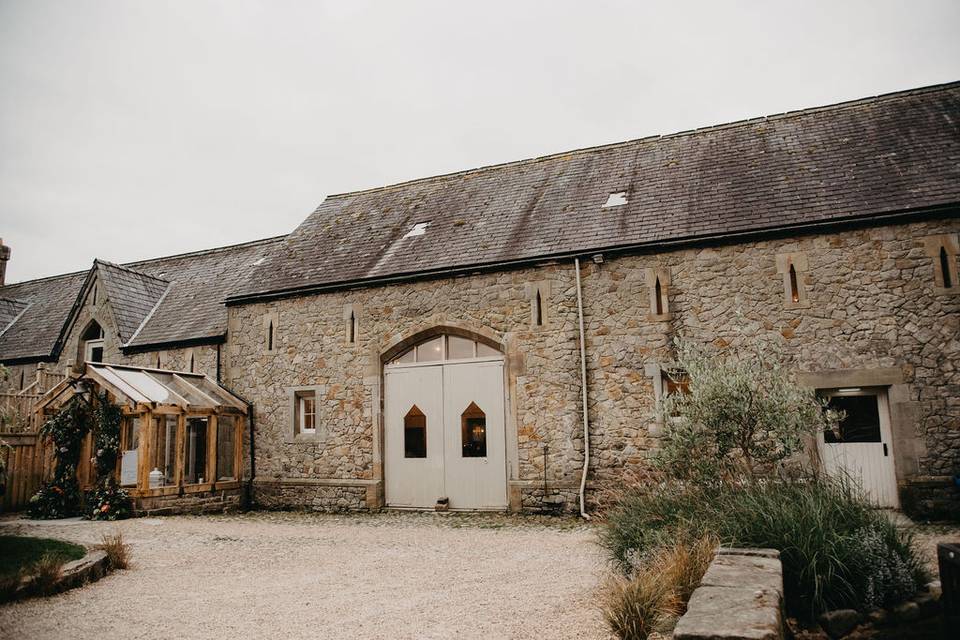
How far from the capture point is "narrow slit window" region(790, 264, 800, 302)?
10656 mm

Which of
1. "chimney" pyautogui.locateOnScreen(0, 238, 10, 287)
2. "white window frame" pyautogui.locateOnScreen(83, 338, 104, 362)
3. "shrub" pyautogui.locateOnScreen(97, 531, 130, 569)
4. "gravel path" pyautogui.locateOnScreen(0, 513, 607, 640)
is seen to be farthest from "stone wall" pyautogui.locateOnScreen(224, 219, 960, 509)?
"chimney" pyautogui.locateOnScreen(0, 238, 10, 287)

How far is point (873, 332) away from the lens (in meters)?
10.2

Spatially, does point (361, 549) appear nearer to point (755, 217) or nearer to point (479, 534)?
point (479, 534)

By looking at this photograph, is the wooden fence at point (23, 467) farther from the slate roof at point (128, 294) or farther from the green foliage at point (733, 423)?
the green foliage at point (733, 423)

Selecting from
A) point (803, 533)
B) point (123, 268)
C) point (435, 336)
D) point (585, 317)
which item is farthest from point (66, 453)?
point (803, 533)

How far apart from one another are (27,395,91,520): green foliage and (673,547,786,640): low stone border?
42.3ft

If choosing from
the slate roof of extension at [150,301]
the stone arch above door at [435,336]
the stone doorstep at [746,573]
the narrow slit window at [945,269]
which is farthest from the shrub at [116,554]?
the narrow slit window at [945,269]

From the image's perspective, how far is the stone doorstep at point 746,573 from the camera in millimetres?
4172

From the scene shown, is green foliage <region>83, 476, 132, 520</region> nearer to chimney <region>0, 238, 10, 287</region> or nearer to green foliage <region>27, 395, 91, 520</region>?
green foliage <region>27, 395, 91, 520</region>

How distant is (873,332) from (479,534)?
6.98 m

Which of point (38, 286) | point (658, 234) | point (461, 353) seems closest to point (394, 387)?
point (461, 353)

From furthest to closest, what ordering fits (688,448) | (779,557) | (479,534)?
(479,534) → (688,448) → (779,557)

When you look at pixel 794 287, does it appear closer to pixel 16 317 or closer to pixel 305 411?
pixel 305 411

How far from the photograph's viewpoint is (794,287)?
1073 cm
